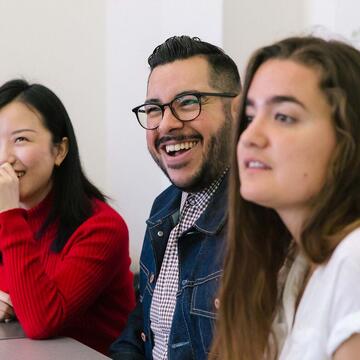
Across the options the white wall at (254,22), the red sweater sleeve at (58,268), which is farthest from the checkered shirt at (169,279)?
the white wall at (254,22)

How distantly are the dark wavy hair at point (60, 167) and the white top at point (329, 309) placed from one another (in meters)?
0.97

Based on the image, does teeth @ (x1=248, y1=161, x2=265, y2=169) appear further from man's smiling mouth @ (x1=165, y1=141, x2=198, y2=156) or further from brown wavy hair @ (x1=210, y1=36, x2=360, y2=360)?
man's smiling mouth @ (x1=165, y1=141, x2=198, y2=156)

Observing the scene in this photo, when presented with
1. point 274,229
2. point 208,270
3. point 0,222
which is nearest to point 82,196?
point 0,222

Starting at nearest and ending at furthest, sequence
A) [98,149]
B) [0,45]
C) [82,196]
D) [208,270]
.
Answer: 1. [208,270]
2. [82,196]
3. [0,45]
4. [98,149]

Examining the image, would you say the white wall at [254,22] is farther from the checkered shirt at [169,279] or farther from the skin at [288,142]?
the skin at [288,142]

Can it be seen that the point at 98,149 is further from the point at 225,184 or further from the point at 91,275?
the point at 225,184

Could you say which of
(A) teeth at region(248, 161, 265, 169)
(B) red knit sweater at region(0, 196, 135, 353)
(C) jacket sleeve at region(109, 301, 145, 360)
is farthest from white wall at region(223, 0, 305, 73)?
(A) teeth at region(248, 161, 265, 169)

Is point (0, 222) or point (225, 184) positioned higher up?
point (225, 184)

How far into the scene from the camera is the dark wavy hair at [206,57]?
150cm

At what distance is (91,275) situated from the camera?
1.65m

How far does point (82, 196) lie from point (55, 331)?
19.0 inches

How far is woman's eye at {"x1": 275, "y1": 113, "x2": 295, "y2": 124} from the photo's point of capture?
93cm

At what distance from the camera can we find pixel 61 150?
77.4 inches

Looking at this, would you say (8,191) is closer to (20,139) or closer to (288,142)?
(20,139)
